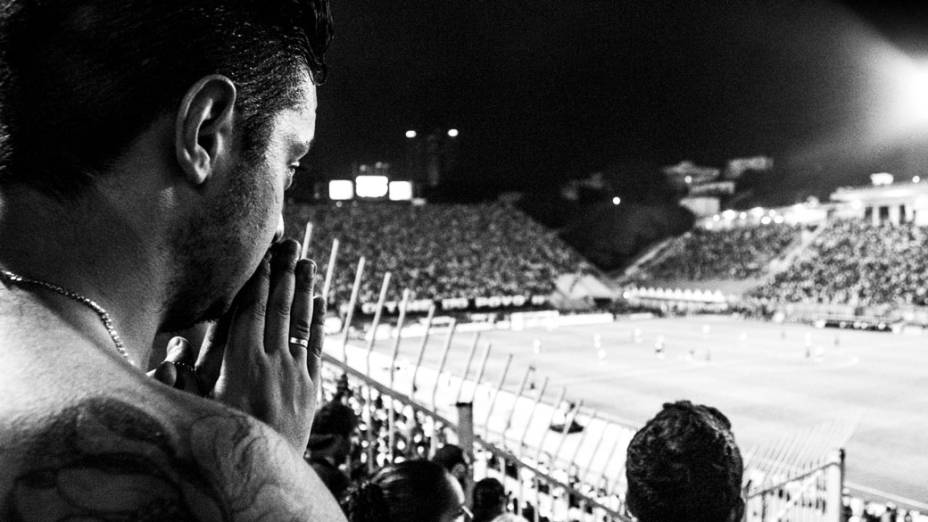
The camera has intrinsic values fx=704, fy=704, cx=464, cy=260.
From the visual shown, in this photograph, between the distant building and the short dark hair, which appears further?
the distant building

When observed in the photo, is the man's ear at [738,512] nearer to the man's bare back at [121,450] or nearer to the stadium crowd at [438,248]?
the man's bare back at [121,450]

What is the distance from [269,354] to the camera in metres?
1.31

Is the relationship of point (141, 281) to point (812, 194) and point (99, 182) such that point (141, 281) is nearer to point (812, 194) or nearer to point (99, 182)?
point (99, 182)

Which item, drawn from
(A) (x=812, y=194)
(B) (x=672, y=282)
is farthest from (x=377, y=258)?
(A) (x=812, y=194)

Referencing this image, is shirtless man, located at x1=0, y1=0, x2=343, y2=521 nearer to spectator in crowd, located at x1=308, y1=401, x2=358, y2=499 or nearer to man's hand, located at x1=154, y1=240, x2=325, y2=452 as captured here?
man's hand, located at x1=154, y1=240, x2=325, y2=452

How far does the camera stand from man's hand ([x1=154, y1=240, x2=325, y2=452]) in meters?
1.27

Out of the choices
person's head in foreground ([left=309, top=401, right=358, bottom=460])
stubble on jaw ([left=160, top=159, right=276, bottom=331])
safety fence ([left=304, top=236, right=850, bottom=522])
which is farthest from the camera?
safety fence ([left=304, top=236, right=850, bottom=522])

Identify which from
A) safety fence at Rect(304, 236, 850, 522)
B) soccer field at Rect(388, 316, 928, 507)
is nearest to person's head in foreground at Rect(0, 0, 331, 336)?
safety fence at Rect(304, 236, 850, 522)

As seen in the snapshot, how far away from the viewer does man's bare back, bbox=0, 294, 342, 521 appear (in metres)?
0.87

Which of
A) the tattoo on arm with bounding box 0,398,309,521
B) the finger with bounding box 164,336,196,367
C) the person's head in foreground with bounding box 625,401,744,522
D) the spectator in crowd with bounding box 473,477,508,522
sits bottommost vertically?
the spectator in crowd with bounding box 473,477,508,522

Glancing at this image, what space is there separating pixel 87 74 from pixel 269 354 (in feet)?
1.83

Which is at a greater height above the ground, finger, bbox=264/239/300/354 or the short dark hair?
the short dark hair

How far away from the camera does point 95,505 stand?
0.87 m

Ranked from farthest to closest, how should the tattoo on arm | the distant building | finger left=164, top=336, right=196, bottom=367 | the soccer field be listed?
the distant building, the soccer field, finger left=164, top=336, right=196, bottom=367, the tattoo on arm
